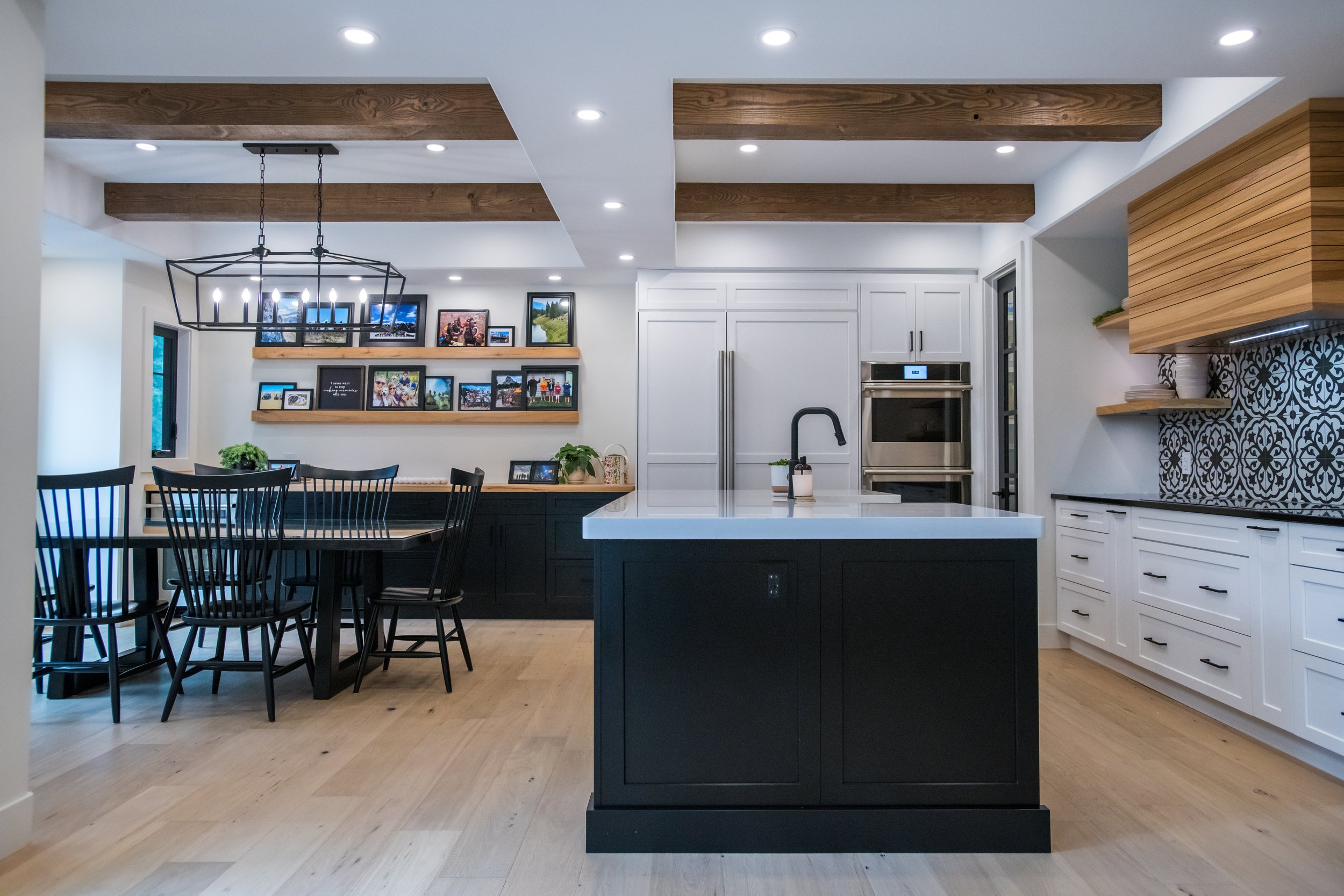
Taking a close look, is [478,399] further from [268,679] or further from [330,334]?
[268,679]

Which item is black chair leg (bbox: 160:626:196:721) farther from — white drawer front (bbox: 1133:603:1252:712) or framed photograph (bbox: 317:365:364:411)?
white drawer front (bbox: 1133:603:1252:712)

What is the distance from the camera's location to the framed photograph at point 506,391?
6.00 meters

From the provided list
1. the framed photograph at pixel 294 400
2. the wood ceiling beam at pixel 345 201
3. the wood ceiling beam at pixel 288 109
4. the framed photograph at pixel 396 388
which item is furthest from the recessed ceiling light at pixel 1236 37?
the framed photograph at pixel 294 400

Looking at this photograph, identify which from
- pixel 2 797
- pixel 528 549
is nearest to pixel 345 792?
pixel 2 797

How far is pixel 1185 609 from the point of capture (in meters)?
3.40

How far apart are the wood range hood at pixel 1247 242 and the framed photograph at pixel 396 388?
465 cm

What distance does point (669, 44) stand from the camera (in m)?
2.40

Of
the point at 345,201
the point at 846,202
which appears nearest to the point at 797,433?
the point at 846,202

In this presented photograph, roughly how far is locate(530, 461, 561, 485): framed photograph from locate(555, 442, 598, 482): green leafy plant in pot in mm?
145

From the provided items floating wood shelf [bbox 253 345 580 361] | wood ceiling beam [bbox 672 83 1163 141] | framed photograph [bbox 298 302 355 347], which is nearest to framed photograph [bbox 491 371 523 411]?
floating wood shelf [bbox 253 345 580 361]

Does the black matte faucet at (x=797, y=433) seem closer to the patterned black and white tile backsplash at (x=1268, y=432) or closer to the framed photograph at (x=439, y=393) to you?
the patterned black and white tile backsplash at (x=1268, y=432)

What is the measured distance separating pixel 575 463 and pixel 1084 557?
3.26m

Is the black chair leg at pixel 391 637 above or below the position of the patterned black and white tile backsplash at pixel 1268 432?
below

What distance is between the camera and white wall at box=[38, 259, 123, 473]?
16.8 ft
